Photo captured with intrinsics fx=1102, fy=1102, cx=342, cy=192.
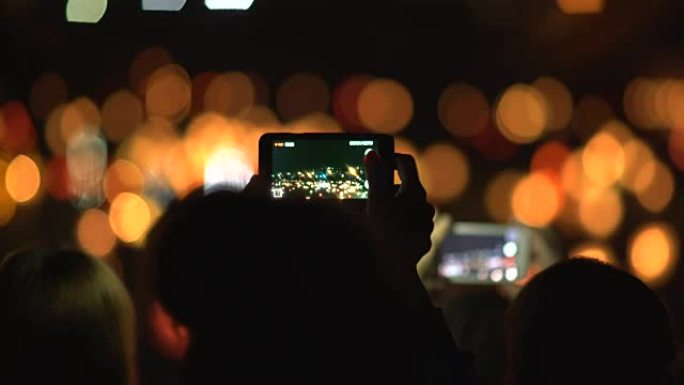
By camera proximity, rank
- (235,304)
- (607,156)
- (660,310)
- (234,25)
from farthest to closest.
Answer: (607,156) < (234,25) < (660,310) < (235,304)

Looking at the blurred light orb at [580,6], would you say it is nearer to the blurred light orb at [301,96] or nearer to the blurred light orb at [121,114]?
the blurred light orb at [301,96]

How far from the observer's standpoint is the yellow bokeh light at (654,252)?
20.7 ft

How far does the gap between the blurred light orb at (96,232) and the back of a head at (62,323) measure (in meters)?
5.26

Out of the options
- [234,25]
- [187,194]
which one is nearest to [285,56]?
[234,25]

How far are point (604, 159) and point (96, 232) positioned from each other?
317 centimetres

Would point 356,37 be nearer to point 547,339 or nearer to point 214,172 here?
point 214,172

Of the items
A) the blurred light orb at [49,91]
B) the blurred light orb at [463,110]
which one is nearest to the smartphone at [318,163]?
the blurred light orb at [463,110]

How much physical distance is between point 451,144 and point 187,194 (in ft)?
17.5

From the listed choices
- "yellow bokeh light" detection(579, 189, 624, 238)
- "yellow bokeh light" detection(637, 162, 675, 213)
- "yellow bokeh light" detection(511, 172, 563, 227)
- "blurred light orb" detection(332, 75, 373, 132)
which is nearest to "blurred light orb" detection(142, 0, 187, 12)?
"blurred light orb" detection(332, 75, 373, 132)

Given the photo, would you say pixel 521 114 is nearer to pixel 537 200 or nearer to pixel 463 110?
pixel 463 110

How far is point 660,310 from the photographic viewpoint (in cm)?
127

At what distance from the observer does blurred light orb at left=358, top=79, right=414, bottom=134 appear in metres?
6.23

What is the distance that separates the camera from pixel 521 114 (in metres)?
6.54

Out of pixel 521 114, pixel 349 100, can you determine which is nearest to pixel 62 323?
pixel 349 100
